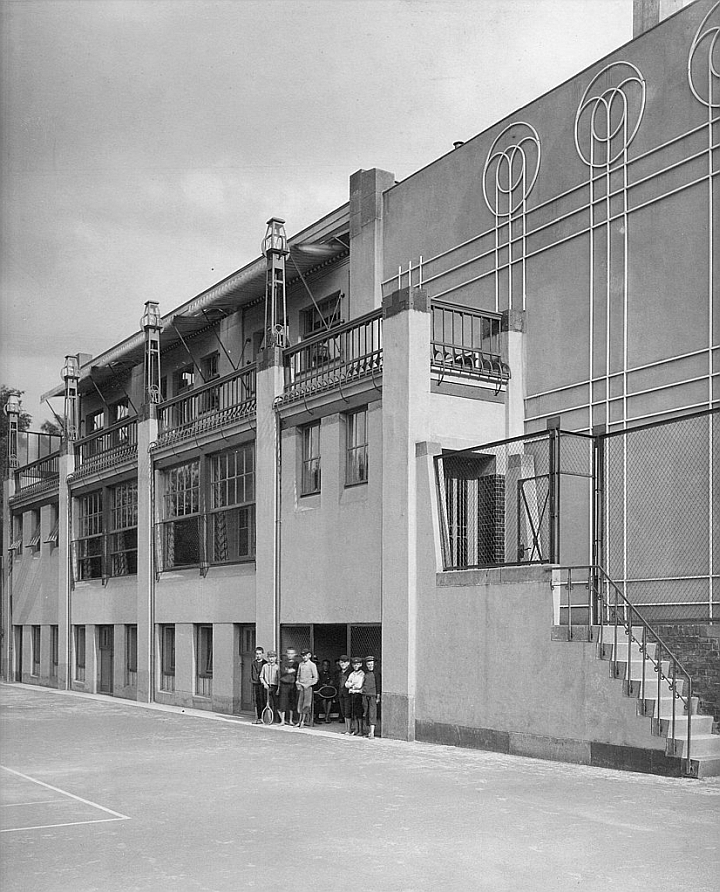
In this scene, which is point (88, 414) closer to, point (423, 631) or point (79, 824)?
point (423, 631)

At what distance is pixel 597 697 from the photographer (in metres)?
16.4

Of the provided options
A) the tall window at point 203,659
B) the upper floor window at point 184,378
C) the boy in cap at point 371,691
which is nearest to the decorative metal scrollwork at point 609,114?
the boy in cap at point 371,691

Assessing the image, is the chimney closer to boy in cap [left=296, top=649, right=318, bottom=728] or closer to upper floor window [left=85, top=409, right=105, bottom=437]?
boy in cap [left=296, top=649, right=318, bottom=728]

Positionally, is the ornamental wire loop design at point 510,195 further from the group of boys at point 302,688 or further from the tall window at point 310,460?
the group of boys at point 302,688

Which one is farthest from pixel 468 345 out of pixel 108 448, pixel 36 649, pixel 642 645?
pixel 36 649

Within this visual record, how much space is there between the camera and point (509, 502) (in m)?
21.6

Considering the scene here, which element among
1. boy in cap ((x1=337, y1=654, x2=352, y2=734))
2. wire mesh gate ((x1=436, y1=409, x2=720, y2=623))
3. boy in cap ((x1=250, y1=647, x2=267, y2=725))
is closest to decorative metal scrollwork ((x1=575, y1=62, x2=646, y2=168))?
wire mesh gate ((x1=436, y1=409, x2=720, y2=623))

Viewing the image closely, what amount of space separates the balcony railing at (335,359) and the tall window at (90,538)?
15.0m

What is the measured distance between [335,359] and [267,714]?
7.81 meters

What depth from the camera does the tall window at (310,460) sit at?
83.6 ft

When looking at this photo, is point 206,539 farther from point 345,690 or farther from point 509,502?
point 509,502

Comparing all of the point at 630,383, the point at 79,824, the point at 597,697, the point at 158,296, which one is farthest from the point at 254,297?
the point at 79,824

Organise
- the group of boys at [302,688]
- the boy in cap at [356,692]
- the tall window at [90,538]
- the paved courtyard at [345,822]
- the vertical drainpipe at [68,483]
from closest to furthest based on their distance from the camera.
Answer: the paved courtyard at [345,822]
the boy in cap at [356,692]
the group of boys at [302,688]
the tall window at [90,538]
the vertical drainpipe at [68,483]

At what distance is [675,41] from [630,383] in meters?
5.94
